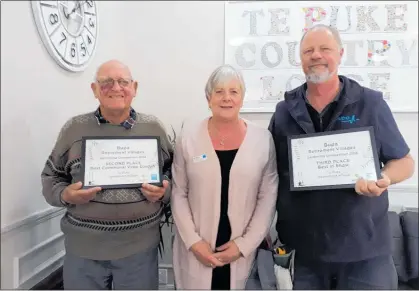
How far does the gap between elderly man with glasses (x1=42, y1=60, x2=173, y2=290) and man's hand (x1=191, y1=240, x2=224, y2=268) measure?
20 centimetres

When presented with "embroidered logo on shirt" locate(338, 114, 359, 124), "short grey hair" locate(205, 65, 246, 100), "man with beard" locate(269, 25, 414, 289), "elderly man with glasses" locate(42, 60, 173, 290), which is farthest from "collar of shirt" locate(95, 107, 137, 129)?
"embroidered logo on shirt" locate(338, 114, 359, 124)

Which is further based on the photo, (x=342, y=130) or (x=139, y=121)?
(x=139, y=121)

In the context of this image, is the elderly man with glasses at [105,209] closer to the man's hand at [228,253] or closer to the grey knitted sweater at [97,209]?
the grey knitted sweater at [97,209]

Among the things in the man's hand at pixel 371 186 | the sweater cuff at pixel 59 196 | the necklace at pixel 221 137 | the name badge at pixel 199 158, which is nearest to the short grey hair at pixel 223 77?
the necklace at pixel 221 137

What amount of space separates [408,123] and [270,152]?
1441 millimetres

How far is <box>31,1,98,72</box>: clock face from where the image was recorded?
168 centimetres

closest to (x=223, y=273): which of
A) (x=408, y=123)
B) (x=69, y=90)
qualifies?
(x=69, y=90)

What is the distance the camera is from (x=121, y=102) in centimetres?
141

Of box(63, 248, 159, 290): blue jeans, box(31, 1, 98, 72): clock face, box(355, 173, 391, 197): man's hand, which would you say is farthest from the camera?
box(31, 1, 98, 72): clock face

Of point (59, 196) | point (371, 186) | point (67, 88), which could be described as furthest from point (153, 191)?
point (67, 88)

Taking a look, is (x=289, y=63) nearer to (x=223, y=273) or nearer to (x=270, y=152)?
(x=270, y=152)

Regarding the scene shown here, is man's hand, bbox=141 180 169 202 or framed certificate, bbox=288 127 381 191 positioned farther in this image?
man's hand, bbox=141 180 169 202

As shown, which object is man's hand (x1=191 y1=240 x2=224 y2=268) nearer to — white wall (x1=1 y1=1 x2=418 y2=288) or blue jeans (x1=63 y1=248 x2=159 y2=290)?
blue jeans (x1=63 y1=248 x2=159 y2=290)

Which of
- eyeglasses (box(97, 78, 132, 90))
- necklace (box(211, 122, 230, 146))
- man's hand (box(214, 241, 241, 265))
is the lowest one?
man's hand (box(214, 241, 241, 265))
